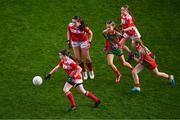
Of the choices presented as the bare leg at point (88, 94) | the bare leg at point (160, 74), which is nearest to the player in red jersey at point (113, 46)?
the bare leg at point (160, 74)

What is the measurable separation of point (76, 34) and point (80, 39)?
0.70ft

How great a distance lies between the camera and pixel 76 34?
15.3m

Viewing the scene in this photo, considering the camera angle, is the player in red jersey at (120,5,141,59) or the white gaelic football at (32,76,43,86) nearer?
the white gaelic football at (32,76,43,86)

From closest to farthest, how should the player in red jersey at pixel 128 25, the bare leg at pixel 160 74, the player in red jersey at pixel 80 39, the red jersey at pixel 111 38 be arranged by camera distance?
the bare leg at pixel 160 74
the player in red jersey at pixel 80 39
the red jersey at pixel 111 38
the player in red jersey at pixel 128 25

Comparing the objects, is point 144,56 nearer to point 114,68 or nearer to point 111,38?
point 114,68

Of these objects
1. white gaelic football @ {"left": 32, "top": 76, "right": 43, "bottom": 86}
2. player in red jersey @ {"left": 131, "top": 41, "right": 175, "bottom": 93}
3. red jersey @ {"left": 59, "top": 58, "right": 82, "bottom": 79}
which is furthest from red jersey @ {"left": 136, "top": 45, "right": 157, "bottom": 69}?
white gaelic football @ {"left": 32, "top": 76, "right": 43, "bottom": 86}

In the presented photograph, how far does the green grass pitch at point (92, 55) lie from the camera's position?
541 inches

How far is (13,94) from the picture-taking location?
14617 mm

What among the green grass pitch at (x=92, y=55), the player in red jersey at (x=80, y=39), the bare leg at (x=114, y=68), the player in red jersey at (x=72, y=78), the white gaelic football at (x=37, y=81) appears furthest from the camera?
the bare leg at (x=114, y=68)

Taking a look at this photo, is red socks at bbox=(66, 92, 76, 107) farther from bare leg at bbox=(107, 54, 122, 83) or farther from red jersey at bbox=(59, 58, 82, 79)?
bare leg at bbox=(107, 54, 122, 83)

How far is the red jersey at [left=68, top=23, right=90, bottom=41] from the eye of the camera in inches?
597

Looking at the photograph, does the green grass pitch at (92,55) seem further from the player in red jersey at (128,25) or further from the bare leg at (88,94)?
the player in red jersey at (128,25)

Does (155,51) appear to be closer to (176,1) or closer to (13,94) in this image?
(176,1)

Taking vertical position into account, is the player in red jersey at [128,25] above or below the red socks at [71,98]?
above
